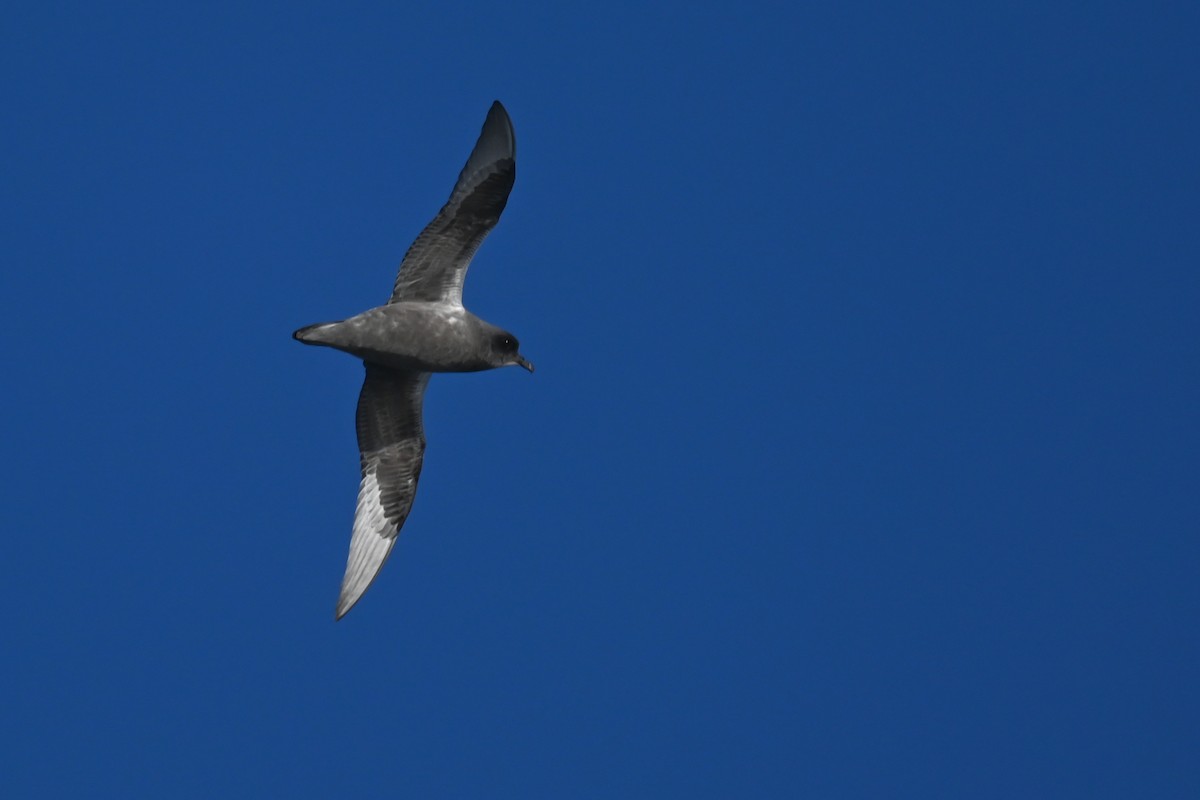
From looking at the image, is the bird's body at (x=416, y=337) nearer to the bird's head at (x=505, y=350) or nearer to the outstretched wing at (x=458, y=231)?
the bird's head at (x=505, y=350)

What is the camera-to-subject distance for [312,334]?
699 inches

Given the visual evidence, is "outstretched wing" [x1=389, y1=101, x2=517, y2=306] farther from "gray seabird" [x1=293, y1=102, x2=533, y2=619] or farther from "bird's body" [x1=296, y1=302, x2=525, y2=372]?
"bird's body" [x1=296, y1=302, x2=525, y2=372]

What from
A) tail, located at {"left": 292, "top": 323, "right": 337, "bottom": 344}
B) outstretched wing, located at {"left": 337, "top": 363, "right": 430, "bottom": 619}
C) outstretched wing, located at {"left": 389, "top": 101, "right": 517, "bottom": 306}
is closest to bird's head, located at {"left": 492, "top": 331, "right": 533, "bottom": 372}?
outstretched wing, located at {"left": 389, "top": 101, "right": 517, "bottom": 306}

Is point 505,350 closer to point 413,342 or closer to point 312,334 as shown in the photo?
point 413,342

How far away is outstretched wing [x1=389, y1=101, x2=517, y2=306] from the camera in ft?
62.3

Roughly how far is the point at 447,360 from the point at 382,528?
8.89 feet

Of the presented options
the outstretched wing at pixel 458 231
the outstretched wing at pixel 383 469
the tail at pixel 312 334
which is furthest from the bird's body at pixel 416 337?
the outstretched wing at pixel 383 469

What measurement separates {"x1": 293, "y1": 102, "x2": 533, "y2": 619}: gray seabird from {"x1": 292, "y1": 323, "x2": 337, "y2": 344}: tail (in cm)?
1

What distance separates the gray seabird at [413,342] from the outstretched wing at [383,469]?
0.04 feet

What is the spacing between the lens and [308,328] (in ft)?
58.3

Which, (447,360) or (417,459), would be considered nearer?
(447,360)

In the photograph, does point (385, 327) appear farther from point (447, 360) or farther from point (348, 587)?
point (348, 587)

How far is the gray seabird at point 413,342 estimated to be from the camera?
18.3m

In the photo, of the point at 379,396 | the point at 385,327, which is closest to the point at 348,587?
the point at 379,396
